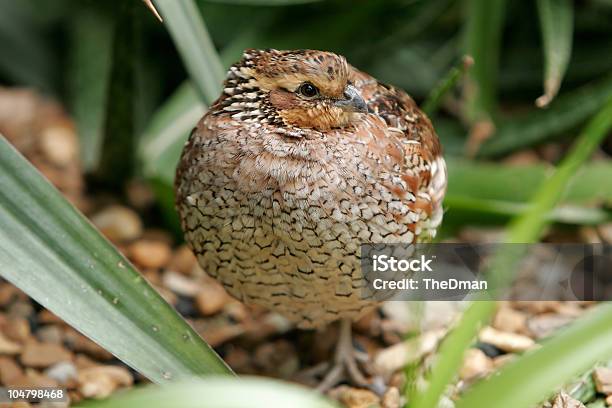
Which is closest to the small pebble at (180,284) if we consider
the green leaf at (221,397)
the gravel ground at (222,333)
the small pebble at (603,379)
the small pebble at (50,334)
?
the gravel ground at (222,333)

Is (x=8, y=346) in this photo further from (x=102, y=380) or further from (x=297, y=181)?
(x=297, y=181)

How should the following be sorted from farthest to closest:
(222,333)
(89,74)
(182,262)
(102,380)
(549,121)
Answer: (89,74) → (549,121) → (182,262) → (222,333) → (102,380)

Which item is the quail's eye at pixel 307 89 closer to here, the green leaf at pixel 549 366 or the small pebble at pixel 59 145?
the green leaf at pixel 549 366

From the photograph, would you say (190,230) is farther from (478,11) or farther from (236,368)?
(478,11)

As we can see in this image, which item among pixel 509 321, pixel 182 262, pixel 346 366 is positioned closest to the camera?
pixel 346 366

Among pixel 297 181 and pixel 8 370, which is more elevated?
pixel 297 181

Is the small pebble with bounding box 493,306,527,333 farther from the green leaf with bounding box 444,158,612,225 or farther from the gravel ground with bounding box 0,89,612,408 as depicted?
the green leaf with bounding box 444,158,612,225

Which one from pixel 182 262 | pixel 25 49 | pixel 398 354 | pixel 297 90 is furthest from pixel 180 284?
pixel 25 49
